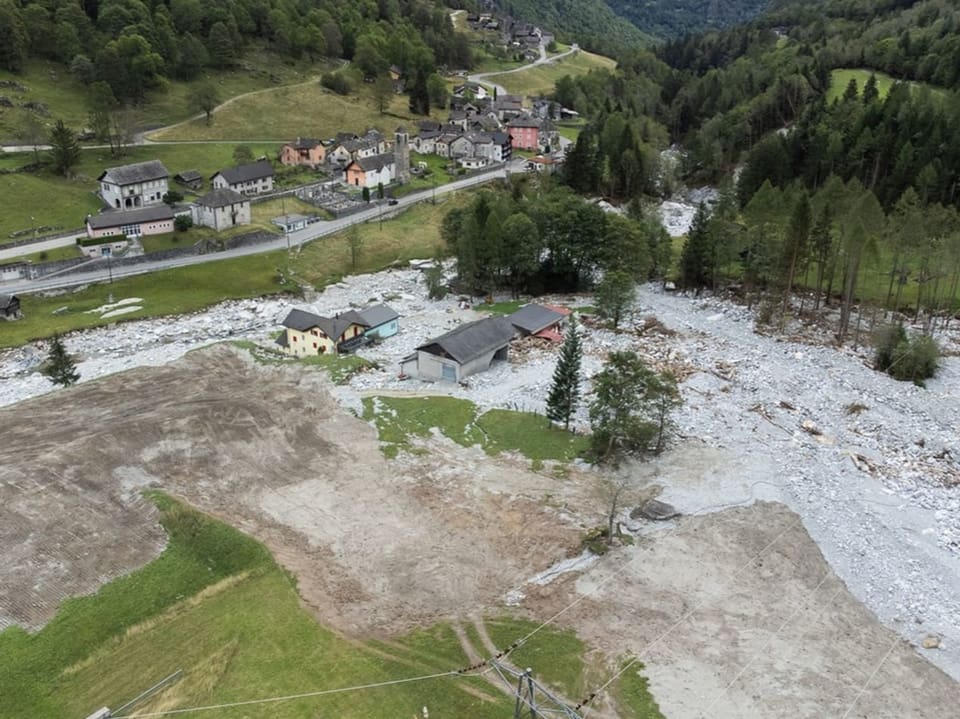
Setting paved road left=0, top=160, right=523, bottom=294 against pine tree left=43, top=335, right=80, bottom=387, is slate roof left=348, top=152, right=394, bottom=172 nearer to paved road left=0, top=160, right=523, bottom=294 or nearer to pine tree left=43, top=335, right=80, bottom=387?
paved road left=0, top=160, right=523, bottom=294

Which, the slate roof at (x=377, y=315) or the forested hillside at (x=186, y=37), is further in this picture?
the forested hillside at (x=186, y=37)

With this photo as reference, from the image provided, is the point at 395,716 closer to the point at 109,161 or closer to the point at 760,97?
the point at 109,161

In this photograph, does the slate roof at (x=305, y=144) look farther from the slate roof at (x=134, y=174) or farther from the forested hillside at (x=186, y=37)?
the forested hillside at (x=186, y=37)

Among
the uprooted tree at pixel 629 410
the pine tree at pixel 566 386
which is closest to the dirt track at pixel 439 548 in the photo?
the uprooted tree at pixel 629 410

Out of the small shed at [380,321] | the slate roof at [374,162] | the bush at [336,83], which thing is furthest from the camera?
the bush at [336,83]

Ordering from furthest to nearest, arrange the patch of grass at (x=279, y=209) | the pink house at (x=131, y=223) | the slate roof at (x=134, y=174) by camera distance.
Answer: the patch of grass at (x=279, y=209) → the slate roof at (x=134, y=174) → the pink house at (x=131, y=223)

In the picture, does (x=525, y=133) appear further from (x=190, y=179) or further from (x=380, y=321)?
(x=380, y=321)

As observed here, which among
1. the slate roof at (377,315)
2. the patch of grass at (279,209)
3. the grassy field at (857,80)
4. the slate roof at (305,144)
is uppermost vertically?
the grassy field at (857,80)

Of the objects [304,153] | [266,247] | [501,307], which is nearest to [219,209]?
[266,247]
